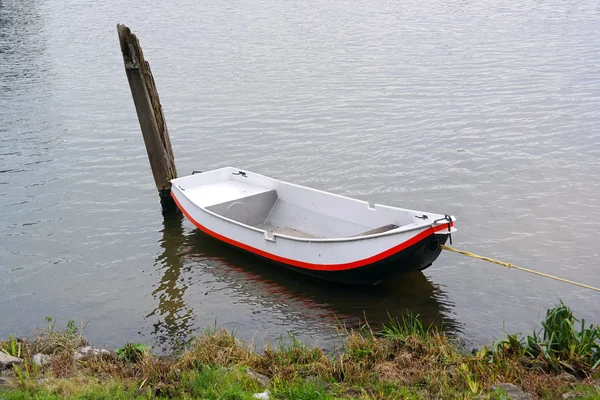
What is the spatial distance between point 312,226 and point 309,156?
18.5ft

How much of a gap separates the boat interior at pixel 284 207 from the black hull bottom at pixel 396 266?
86 cm

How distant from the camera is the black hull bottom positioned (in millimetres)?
10867

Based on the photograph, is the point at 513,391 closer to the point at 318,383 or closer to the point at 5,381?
the point at 318,383

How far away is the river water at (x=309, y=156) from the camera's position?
1186 centimetres

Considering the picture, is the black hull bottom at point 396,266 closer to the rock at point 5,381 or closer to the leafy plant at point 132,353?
the leafy plant at point 132,353

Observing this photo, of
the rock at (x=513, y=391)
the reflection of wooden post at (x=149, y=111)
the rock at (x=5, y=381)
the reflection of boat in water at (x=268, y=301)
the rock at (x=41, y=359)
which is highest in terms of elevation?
the reflection of wooden post at (x=149, y=111)

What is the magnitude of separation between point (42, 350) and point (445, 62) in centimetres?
2162

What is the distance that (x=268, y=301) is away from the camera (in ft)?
39.5

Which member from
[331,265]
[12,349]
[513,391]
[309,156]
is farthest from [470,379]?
[309,156]

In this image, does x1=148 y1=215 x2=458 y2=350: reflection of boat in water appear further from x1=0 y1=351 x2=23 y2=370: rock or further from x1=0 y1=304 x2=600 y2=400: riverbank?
x1=0 y1=351 x2=23 y2=370: rock

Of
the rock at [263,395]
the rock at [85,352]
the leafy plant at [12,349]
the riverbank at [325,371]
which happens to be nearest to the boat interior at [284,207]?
the riverbank at [325,371]

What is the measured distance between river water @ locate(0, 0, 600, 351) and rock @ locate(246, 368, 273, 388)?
286cm

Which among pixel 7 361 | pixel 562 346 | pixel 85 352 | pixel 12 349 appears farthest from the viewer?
pixel 85 352

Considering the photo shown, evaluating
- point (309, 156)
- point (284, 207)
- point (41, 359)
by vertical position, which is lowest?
point (41, 359)
